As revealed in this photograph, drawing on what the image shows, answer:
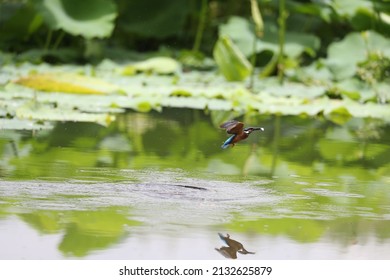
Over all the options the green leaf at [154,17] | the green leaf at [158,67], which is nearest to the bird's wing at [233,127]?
the green leaf at [158,67]

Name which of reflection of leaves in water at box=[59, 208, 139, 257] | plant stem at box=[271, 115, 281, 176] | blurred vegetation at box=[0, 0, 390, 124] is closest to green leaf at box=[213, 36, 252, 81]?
blurred vegetation at box=[0, 0, 390, 124]

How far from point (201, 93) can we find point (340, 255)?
3.86 m

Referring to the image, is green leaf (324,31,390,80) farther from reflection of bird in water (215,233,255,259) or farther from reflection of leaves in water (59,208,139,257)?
reflection of bird in water (215,233,255,259)

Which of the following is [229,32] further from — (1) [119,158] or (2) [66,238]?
(2) [66,238]

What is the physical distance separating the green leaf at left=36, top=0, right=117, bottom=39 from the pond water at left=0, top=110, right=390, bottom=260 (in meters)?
2.77

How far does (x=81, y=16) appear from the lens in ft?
27.4

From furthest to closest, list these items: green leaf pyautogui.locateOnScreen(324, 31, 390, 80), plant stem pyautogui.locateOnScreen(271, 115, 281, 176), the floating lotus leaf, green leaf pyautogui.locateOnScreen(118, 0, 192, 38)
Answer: green leaf pyautogui.locateOnScreen(118, 0, 192, 38) → green leaf pyautogui.locateOnScreen(324, 31, 390, 80) → the floating lotus leaf → plant stem pyautogui.locateOnScreen(271, 115, 281, 176)

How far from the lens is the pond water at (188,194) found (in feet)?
9.23

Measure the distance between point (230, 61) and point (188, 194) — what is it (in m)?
3.91

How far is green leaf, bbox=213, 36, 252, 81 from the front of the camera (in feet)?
23.8

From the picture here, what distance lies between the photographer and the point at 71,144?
4566 mm

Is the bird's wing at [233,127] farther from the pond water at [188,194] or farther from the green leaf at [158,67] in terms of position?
the green leaf at [158,67]

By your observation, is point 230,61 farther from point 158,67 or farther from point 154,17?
point 154,17

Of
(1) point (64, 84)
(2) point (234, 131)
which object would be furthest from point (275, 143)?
(1) point (64, 84)
